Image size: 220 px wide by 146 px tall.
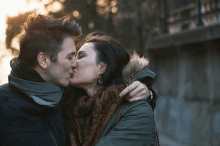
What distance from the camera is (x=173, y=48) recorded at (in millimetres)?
6254

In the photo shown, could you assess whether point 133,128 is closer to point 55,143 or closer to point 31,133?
point 55,143

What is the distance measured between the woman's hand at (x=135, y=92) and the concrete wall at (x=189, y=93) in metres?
2.97

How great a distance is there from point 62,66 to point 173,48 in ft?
14.1

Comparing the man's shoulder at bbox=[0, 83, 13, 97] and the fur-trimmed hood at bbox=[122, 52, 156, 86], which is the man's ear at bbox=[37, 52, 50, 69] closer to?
the man's shoulder at bbox=[0, 83, 13, 97]

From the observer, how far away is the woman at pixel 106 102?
2.17 meters

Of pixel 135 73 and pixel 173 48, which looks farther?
pixel 173 48

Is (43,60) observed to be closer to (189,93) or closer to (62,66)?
(62,66)

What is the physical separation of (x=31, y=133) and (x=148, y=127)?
3.28 feet

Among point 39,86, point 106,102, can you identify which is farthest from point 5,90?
point 106,102

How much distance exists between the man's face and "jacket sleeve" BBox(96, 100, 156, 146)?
2.37 ft

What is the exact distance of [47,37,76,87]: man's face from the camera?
2.49 m

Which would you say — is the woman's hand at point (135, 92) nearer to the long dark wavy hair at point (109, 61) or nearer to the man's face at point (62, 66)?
the long dark wavy hair at point (109, 61)

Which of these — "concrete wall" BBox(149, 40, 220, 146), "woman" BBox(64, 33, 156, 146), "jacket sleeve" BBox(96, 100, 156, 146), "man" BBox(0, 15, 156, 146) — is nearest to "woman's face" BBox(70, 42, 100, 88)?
"woman" BBox(64, 33, 156, 146)

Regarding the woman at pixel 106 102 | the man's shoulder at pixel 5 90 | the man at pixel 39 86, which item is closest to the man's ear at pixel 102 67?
the woman at pixel 106 102
